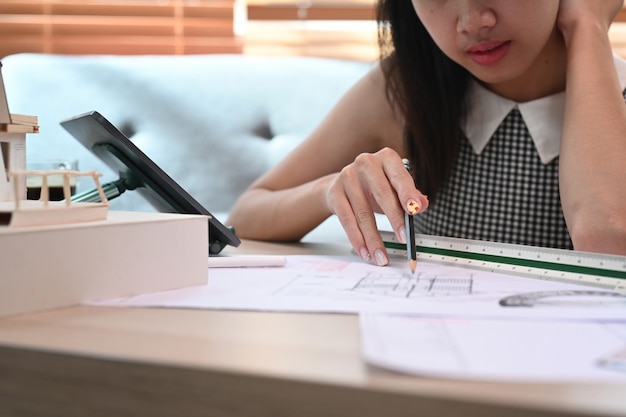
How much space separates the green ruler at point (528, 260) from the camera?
2.28 feet

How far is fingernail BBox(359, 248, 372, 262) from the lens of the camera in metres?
0.86

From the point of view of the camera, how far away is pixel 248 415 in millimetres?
399

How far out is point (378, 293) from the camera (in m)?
0.64

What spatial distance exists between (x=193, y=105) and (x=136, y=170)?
981 mm

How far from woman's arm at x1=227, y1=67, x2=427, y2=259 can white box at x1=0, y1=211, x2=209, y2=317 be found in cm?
26

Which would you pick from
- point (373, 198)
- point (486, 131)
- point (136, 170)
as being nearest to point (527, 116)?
point (486, 131)

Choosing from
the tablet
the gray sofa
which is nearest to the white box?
the tablet

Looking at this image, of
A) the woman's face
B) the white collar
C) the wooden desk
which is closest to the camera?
the wooden desk

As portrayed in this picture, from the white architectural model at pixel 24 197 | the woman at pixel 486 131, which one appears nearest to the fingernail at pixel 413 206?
the woman at pixel 486 131

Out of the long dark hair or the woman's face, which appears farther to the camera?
the long dark hair

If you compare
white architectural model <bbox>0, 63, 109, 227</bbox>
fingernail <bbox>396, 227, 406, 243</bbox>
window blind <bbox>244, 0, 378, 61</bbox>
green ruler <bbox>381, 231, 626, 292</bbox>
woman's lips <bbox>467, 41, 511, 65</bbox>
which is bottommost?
green ruler <bbox>381, 231, 626, 292</bbox>

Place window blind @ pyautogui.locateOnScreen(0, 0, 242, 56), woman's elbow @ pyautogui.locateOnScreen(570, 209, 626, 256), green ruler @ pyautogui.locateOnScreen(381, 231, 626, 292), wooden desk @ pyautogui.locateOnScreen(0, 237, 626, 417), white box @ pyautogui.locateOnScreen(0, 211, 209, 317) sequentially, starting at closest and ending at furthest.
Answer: wooden desk @ pyautogui.locateOnScreen(0, 237, 626, 417) → white box @ pyautogui.locateOnScreen(0, 211, 209, 317) → green ruler @ pyautogui.locateOnScreen(381, 231, 626, 292) → woman's elbow @ pyautogui.locateOnScreen(570, 209, 626, 256) → window blind @ pyautogui.locateOnScreen(0, 0, 242, 56)

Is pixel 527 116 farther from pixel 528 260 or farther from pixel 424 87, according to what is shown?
pixel 528 260

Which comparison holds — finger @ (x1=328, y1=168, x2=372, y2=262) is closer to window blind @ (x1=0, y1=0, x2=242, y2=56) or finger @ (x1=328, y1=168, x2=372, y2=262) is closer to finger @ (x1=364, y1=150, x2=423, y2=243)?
finger @ (x1=364, y1=150, x2=423, y2=243)
